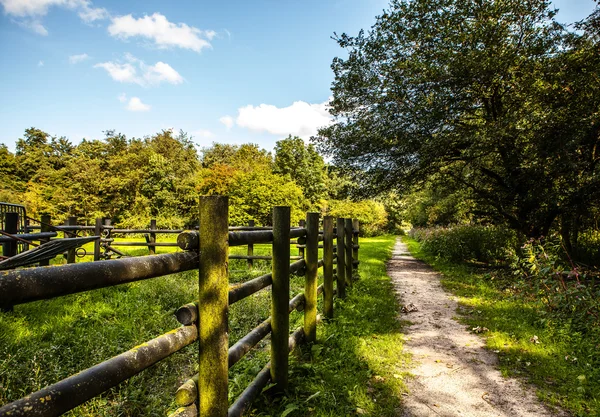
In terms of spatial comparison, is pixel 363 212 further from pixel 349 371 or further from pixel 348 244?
pixel 349 371

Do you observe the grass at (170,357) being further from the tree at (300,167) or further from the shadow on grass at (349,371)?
the tree at (300,167)

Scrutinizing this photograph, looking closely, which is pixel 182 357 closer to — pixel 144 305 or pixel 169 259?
pixel 144 305

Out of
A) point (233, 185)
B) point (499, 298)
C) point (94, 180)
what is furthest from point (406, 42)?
point (94, 180)

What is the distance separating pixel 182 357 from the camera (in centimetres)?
407

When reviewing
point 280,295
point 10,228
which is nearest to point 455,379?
point 280,295

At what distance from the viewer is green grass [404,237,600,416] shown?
10.7 ft

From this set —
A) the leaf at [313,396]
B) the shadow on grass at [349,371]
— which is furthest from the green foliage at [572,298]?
the leaf at [313,396]

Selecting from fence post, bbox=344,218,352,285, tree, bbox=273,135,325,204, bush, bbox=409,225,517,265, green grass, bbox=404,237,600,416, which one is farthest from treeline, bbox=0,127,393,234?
green grass, bbox=404,237,600,416

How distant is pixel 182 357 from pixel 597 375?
446 centimetres

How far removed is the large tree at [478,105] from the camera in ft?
26.2

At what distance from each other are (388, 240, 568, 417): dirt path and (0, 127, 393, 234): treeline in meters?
20.2

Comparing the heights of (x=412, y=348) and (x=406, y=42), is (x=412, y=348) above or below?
below

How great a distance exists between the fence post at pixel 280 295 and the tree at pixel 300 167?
4049 centimetres

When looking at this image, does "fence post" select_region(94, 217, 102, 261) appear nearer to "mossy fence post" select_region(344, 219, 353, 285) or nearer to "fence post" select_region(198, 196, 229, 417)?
"mossy fence post" select_region(344, 219, 353, 285)
